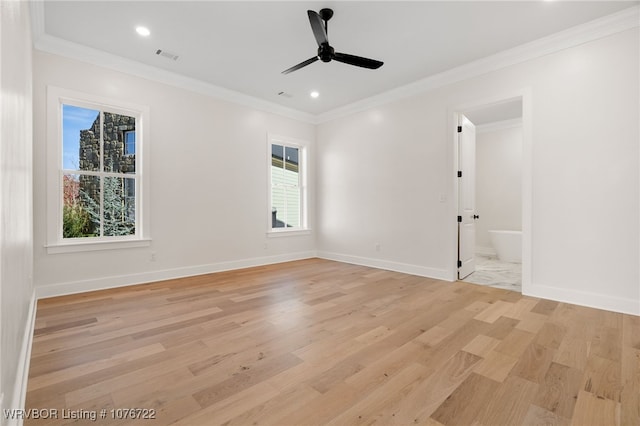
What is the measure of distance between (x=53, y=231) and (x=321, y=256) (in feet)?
13.6

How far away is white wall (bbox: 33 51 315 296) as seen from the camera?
343 cm

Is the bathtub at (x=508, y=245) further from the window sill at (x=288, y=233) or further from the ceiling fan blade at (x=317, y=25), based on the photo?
the ceiling fan blade at (x=317, y=25)

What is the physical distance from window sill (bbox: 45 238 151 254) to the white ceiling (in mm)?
2222

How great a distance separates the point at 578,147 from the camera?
3191mm

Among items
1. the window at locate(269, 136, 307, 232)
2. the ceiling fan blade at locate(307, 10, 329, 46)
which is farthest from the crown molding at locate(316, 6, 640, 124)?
the ceiling fan blade at locate(307, 10, 329, 46)

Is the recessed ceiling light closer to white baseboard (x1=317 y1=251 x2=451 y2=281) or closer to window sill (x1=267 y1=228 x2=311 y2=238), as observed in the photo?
window sill (x1=267 y1=228 x2=311 y2=238)

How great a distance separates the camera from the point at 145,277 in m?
4.06

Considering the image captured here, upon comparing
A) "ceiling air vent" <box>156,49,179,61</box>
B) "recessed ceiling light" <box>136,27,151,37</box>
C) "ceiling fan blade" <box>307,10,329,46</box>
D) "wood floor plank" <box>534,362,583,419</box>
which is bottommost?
"wood floor plank" <box>534,362,583,419</box>

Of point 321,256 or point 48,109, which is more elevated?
point 48,109

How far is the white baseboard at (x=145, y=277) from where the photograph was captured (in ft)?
11.2

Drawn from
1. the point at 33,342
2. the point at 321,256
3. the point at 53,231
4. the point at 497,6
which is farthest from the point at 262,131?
the point at 33,342

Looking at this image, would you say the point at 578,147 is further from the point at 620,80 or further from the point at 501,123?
the point at 501,123

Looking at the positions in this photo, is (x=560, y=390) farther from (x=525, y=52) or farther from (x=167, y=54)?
(x=167, y=54)

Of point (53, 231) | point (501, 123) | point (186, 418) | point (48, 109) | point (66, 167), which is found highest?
point (501, 123)
